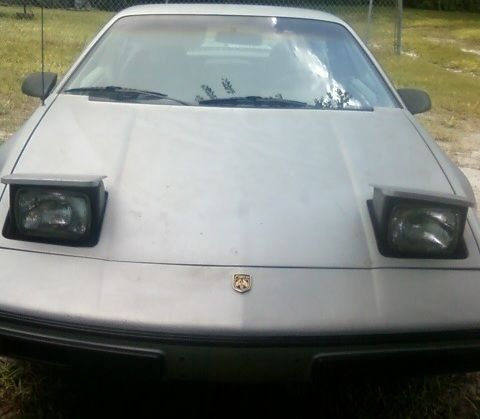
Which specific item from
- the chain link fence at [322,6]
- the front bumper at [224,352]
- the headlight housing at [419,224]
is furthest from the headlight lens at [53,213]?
the chain link fence at [322,6]

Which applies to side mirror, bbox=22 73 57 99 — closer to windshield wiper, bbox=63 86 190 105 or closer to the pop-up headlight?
windshield wiper, bbox=63 86 190 105

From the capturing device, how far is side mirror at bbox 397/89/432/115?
3.62m

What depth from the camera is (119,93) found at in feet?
10.5

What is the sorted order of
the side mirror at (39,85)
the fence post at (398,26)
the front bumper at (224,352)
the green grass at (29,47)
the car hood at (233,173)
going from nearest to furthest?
the front bumper at (224,352), the car hood at (233,173), the side mirror at (39,85), the green grass at (29,47), the fence post at (398,26)

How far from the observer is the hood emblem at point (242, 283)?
2.15m

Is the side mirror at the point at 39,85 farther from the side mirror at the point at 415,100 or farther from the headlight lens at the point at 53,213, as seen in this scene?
the side mirror at the point at 415,100

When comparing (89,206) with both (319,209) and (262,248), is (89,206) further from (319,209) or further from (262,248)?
(319,209)

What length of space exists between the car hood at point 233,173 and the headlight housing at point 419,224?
0.23ft

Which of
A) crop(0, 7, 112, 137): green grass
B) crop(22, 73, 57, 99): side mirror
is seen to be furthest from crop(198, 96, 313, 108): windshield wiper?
crop(0, 7, 112, 137): green grass

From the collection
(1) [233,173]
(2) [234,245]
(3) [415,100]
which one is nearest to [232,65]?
(3) [415,100]

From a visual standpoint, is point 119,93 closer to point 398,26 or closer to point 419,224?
point 419,224

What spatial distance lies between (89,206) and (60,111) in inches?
33.8

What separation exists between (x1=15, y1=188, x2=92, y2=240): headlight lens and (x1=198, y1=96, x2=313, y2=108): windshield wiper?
1.01 metres

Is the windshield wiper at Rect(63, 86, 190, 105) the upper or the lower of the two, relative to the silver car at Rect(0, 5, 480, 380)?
upper
